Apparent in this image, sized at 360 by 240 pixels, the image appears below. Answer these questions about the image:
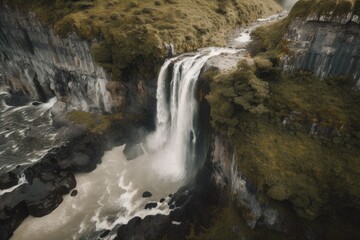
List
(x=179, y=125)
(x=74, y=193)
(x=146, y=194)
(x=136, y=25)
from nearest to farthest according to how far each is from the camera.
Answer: (x=146, y=194), (x=74, y=193), (x=179, y=125), (x=136, y=25)

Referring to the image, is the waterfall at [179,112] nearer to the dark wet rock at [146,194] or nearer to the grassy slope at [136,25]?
the grassy slope at [136,25]

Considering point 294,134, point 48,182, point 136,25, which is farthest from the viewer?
point 136,25

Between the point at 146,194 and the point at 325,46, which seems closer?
the point at 325,46

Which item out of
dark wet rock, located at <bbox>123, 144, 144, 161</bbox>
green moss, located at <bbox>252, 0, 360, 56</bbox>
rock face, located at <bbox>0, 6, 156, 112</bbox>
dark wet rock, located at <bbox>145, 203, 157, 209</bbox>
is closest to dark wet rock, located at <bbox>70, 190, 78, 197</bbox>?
dark wet rock, located at <bbox>123, 144, 144, 161</bbox>

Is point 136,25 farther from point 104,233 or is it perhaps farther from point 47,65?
point 104,233

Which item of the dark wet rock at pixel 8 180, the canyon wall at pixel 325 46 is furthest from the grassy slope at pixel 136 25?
the dark wet rock at pixel 8 180

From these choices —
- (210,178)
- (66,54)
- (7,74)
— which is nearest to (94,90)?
(66,54)

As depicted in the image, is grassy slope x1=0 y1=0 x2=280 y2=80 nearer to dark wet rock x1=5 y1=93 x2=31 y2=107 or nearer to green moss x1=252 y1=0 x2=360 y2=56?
green moss x1=252 y1=0 x2=360 y2=56

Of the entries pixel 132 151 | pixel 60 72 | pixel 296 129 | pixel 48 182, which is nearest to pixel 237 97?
pixel 296 129
